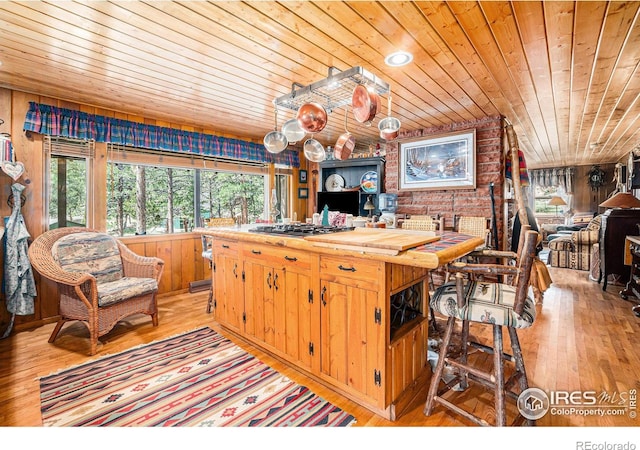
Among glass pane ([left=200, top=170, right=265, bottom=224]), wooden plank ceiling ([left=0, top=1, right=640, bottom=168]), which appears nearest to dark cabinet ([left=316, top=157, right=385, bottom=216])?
glass pane ([left=200, top=170, right=265, bottom=224])

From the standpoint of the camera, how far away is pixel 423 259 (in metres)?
1.32

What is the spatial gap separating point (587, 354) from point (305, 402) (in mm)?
2242

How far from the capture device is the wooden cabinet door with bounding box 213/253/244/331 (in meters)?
2.55

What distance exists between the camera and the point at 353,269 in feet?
5.48

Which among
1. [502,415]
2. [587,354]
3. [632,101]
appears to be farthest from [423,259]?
[632,101]

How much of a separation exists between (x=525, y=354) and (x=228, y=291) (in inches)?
98.0

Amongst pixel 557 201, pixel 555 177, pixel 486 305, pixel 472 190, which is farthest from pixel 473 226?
pixel 555 177

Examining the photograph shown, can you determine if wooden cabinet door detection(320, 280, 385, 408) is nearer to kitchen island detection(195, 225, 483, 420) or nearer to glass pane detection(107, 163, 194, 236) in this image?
kitchen island detection(195, 225, 483, 420)

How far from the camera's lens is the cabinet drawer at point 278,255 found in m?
1.94

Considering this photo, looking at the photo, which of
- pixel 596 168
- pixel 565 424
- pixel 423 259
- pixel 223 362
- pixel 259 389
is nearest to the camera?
pixel 423 259

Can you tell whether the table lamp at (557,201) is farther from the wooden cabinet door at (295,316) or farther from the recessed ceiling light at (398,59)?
the wooden cabinet door at (295,316)

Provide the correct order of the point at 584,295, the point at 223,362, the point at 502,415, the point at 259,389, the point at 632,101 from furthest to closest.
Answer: the point at 584,295 < the point at 632,101 < the point at 223,362 < the point at 259,389 < the point at 502,415

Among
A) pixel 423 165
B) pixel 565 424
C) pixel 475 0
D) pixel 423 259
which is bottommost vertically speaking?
pixel 565 424

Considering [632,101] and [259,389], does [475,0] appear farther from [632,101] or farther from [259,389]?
[632,101]
